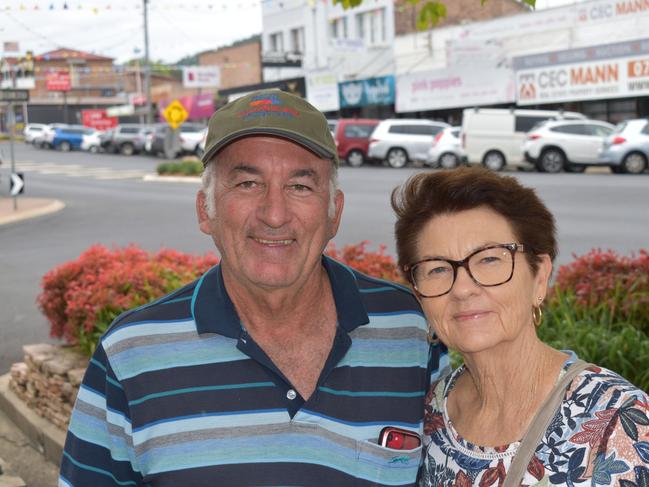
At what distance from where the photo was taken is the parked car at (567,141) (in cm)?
2591

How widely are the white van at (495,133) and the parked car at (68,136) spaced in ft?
112

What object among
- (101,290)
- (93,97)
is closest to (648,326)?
(101,290)

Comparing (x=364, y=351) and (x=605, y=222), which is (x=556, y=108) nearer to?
(x=605, y=222)

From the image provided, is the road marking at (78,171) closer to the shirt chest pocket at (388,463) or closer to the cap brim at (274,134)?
the cap brim at (274,134)

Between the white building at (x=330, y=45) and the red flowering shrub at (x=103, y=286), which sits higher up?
the white building at (x=330, y=45)

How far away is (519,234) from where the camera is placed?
2252mm

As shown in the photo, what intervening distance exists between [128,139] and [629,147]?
33.1 meters

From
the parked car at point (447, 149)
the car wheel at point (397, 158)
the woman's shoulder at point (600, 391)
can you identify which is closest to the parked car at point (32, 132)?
the car wheel at point (397, 158)

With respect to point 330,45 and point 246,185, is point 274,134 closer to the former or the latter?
point 246,185

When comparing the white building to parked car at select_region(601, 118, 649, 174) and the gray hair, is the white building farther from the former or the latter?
the gray hair

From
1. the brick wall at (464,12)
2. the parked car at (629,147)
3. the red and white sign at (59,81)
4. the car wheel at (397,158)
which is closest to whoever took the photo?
the parked car at (629,147)

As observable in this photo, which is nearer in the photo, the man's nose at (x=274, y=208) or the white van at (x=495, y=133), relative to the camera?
the man's nose at (x=274, y=208)

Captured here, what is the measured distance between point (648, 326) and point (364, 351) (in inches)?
148

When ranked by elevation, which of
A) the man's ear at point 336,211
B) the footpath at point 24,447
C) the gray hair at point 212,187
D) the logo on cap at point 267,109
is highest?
the logo on cap at point 267,109
